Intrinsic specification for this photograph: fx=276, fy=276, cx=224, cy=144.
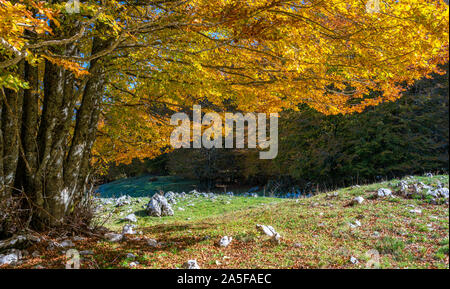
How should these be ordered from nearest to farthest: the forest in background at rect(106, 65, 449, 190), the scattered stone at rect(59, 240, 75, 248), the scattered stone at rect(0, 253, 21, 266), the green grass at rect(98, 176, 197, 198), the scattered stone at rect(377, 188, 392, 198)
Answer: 1. the scattered stone at rect(0, 253, 21, 266)
2. the scattered stone at rect(59, 240, 75, 248)
3. the scattered stone at rect(377, 188, 392, 198)
4. the forest in background at rect(106, 65, 449, 190)
5. the green grass at rect(98, 176, 197, 198)

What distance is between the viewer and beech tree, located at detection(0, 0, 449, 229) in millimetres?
3516

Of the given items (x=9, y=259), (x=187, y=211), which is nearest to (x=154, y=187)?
(x=187, y=211)

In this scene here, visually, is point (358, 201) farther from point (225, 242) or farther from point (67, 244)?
point (67, 244)

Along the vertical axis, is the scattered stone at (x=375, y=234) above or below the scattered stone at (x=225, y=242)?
above

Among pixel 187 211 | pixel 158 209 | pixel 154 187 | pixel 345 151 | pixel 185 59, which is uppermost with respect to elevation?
pixel 185 59

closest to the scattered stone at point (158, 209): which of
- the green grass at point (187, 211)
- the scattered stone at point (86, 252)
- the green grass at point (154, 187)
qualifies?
the green grass at point (187, 211)

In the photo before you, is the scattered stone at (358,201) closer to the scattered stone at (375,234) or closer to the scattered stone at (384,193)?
the scattered stone at (384,193)

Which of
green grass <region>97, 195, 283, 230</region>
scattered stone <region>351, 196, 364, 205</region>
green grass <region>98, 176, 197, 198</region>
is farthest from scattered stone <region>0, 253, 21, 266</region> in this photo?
green grass <region>98, 176, 197, 198</region>

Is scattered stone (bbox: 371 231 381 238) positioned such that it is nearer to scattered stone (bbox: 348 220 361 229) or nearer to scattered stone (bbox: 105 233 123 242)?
scattered stone (bbox: 348 220 361 229)

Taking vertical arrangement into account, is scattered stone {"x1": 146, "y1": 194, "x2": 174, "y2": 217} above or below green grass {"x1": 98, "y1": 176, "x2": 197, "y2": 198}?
above

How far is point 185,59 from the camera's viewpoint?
4.65 meters

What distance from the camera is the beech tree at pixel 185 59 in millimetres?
3516

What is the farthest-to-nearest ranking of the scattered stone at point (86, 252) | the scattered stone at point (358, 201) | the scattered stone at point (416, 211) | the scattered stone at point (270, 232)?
the scattered stone at point (358, 201), the scattered stone at point (416, 211), the scattered stone at point (270, 232), the scattered stone at point (86, 252)
